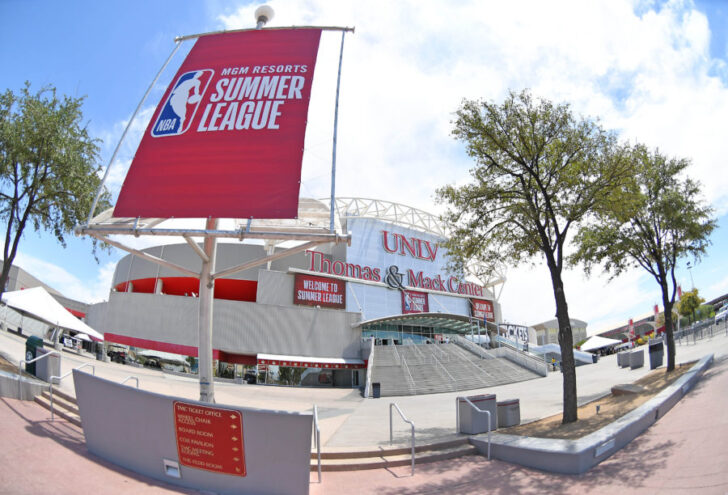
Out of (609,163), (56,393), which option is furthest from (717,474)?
(56,393)

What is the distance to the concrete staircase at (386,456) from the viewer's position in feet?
27.8

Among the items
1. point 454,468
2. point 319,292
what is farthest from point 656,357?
point 319,292

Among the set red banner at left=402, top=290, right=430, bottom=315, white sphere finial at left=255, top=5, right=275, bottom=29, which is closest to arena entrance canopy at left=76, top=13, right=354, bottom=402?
white sphere finial at left=255, top=5, right=275, bottom=29

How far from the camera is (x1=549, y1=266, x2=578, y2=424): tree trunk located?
1155 centimetres

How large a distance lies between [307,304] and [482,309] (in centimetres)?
2975

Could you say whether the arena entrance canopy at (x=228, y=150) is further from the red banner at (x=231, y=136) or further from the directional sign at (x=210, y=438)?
the directional sign at (x=210, y=438)

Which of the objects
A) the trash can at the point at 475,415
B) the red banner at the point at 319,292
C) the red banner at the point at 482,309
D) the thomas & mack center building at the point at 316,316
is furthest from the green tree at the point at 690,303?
the trash can at the point at 475,415

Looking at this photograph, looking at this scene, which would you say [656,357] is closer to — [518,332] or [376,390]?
[376,390]

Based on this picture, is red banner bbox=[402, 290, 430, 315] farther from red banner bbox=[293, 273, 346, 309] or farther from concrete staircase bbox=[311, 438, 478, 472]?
concrete staircase bbox=[311, 438, 478, 472]

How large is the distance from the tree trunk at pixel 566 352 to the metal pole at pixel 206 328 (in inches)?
396

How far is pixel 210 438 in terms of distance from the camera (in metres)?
6.34

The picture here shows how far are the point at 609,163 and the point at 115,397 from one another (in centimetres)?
1617

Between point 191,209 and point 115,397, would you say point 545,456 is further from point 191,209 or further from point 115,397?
point 191,209

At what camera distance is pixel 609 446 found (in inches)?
328
